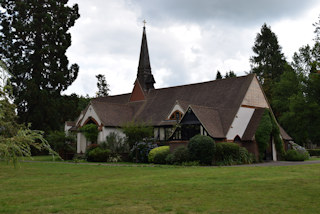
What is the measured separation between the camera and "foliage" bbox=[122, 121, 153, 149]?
3041 cm

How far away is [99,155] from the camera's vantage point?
2916 cm

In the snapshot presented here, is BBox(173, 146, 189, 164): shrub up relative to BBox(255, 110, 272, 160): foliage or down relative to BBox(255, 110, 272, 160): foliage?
down

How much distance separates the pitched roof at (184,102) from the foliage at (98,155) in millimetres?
3621

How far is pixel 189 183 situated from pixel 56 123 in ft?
97.7

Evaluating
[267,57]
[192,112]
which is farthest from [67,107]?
[267,57]

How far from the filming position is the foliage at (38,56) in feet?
120

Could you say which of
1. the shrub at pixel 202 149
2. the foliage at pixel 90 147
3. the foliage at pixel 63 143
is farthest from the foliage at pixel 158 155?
the foliage at pixel 63 143

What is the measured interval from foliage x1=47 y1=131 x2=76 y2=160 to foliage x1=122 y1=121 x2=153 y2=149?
678 cm

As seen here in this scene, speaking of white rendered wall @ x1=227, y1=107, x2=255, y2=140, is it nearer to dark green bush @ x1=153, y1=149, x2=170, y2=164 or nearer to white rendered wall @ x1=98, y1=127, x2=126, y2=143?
dark green bush @ x1=153, y1=149, x2=170, y2=164

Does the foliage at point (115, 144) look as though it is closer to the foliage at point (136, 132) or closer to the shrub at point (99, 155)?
the foliage at point (136, 132)

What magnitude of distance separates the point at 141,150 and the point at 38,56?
18528mm

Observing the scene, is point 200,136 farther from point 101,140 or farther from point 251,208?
point 251,208

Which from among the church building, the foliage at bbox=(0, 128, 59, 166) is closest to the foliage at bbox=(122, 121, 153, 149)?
the church building

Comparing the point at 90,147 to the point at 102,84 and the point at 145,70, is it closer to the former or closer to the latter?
the point at 145,70
